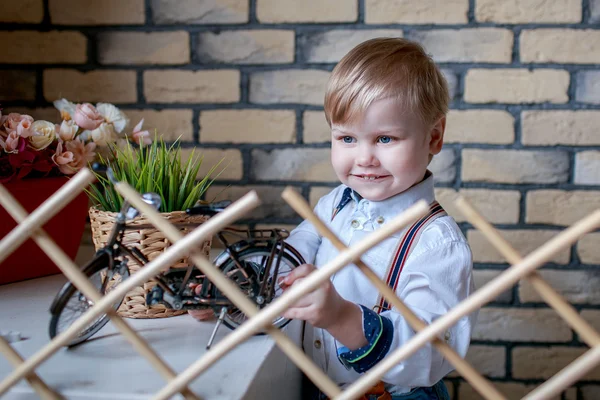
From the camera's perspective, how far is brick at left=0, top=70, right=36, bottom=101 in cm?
135

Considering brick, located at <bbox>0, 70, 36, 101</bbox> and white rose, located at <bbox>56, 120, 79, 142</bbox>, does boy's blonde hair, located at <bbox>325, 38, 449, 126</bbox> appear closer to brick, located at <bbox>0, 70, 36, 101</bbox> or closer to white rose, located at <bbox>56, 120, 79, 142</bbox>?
white rose, located at <bbox>56, 120, 79, 142</bbox>

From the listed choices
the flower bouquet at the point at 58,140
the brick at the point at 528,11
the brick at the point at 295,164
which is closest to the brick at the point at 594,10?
the brick at the point at 528,11

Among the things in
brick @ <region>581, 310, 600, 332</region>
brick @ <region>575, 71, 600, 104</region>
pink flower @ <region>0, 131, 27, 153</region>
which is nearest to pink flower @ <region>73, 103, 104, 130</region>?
pink flower @ <region>0, 131, 27, 153</region>

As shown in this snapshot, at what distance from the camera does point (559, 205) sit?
1.30 metres

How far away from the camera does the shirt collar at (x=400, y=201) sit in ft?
3.29

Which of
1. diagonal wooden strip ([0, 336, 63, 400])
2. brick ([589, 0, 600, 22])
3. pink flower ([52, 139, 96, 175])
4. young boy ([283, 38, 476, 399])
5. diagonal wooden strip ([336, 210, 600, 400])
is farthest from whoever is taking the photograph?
brick ([589, 0, 600, 22])

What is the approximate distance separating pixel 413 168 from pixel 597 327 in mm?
718

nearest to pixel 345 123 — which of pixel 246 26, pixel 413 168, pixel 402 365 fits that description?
pixel 413 168

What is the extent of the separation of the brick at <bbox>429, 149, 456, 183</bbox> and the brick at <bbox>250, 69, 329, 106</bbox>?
0.94 ft

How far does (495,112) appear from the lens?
1.28 metres

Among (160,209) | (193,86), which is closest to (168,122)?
(193,86)

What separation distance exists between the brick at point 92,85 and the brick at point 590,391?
1241mm

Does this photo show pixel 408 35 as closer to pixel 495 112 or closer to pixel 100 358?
pixel 495 112

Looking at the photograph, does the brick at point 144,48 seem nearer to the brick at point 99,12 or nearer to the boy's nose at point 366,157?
the brick at point 99,12
